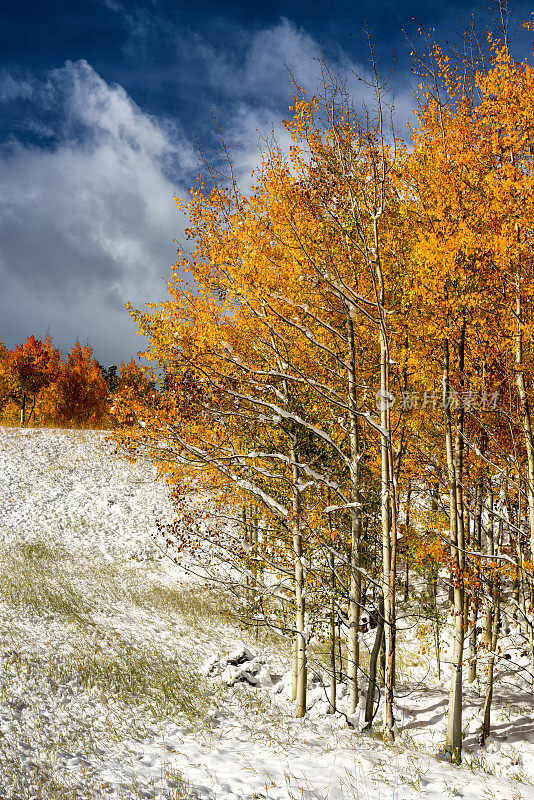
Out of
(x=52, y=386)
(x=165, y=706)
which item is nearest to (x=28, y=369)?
(x=52, y=386)

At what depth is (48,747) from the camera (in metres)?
5.52

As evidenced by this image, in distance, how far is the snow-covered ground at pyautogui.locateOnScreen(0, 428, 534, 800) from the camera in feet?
15.5

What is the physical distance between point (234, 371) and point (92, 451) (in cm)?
2248

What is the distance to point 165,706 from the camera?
7.54 meters

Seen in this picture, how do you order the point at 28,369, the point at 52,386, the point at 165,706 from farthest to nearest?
the point at 52,386 < the point at 28,369 < the point at 165,706

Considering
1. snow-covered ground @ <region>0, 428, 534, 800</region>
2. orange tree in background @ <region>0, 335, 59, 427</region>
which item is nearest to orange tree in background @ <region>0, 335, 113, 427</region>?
orange tree in background @ <region>0, 335, 59, 427</region>

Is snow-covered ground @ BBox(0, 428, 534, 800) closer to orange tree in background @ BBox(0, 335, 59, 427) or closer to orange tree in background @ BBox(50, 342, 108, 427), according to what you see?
orange tree in background @ BBox(0, 335, 59, 427)

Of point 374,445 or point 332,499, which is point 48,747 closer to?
point 332,499

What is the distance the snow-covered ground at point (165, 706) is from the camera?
474 cm

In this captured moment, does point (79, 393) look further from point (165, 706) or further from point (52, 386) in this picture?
point (165, 706)

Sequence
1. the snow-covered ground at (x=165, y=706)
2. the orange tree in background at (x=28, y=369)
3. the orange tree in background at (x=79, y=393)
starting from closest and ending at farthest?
the snow-covered ground at (x=165, y=706) → the orange tree in background at (x=28, y=369) → the orange tree in background at (x=79, y=393)

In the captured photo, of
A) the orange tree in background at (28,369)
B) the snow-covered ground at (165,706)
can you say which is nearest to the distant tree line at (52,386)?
the orange tree in background at (28,369)

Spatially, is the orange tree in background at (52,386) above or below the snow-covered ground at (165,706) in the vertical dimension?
above

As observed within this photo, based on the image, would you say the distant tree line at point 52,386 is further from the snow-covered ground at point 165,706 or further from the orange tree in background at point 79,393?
the snow-covered ground at point 165,706
